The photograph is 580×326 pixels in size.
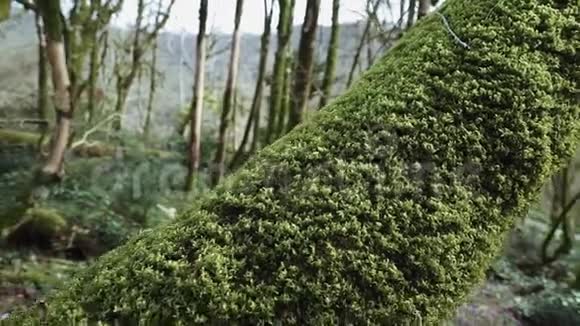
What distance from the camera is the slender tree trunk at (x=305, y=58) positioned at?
7.53m

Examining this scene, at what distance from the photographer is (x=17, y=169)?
380 inches

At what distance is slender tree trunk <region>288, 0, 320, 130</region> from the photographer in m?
7.53

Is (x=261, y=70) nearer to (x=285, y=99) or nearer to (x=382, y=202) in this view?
(x=285, y=99)

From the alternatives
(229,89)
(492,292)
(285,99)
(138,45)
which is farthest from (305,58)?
(138,45)

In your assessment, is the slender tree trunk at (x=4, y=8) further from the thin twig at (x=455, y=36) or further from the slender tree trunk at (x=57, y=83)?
the thin twig at (x=455, y=36)

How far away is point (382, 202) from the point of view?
197 centimetres

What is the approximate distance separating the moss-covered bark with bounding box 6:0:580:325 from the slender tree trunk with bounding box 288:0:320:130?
5.24m

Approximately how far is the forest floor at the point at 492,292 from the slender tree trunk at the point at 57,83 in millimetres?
1011

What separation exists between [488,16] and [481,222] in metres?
0.88

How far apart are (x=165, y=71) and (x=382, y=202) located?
19.2 m

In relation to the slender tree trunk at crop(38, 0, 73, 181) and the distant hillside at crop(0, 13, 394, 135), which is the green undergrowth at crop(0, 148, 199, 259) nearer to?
the slender tree trunk at crop(38, 0, 73, 181)

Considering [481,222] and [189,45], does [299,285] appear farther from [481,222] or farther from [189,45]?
[189,45]

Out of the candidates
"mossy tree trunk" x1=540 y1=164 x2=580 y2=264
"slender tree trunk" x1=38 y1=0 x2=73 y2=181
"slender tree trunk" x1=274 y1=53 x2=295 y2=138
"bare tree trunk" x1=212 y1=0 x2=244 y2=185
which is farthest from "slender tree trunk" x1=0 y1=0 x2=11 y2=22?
"mossy tree trunk" x1=540 y1=164 x2=580 y2=264

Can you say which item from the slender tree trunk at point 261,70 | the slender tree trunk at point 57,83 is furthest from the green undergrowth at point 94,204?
the slender tree trunk at point 57,83
